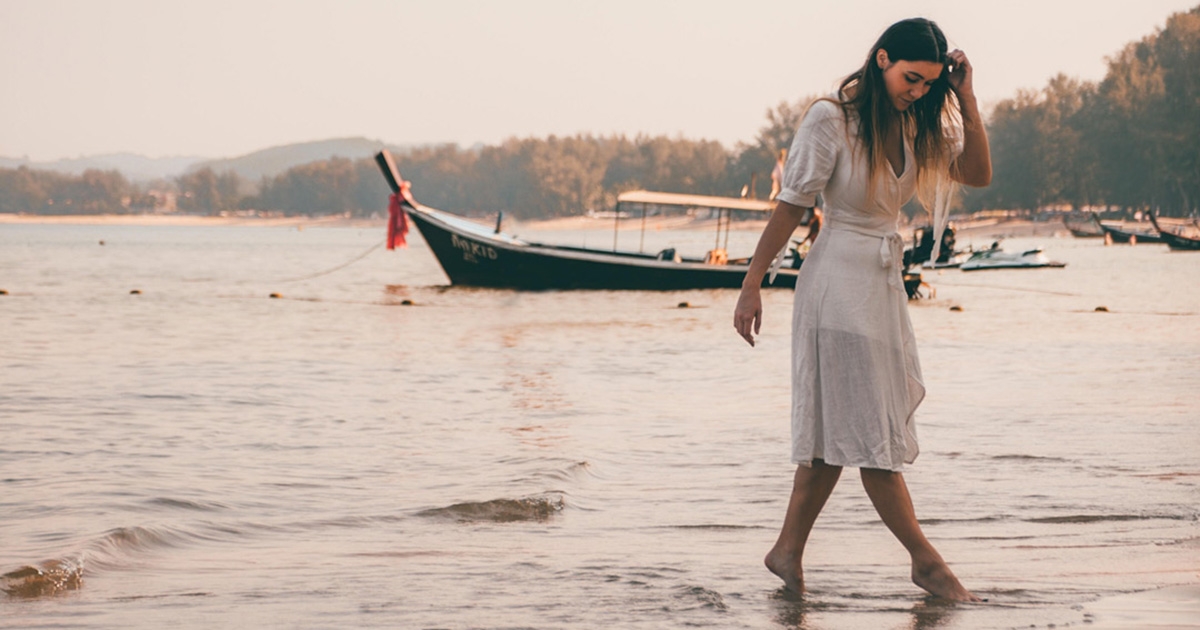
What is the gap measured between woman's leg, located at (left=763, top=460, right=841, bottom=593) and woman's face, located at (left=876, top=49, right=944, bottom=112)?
1.10 m

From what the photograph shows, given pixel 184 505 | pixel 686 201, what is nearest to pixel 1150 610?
pixel 184 505

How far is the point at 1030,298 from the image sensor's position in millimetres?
29453

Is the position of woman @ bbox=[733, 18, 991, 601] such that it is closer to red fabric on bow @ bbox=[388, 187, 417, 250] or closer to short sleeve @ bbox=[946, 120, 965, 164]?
short sleeve @ bbox=[946, 120, 965, 164]

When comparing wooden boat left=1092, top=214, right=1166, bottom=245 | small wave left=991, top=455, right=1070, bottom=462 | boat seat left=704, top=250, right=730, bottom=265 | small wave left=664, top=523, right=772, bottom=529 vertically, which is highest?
wooden boat left=1092, top=214, right=1166, bottom=245

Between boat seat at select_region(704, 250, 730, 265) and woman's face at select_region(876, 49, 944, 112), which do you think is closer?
woman's face at select_region(876, 49, 944, 112)

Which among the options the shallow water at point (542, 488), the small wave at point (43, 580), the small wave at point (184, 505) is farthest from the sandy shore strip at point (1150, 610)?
the small wave at point (184, 505)

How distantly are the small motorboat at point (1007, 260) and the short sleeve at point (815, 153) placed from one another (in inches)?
1723

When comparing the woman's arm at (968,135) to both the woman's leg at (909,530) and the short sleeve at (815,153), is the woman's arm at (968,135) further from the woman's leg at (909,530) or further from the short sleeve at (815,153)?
the woman's leg at (909,530)

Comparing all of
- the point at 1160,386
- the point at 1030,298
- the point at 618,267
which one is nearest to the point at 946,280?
the point at 1030,298

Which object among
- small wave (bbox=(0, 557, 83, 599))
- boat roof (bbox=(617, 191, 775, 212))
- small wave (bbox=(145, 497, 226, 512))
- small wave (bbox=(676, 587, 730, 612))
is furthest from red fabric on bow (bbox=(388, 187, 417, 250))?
small wave (bbox=(676, 587, 730, 612))

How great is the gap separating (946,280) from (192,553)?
3555cm

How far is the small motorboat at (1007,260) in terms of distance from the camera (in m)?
46.2

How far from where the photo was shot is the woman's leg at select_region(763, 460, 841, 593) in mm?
3879

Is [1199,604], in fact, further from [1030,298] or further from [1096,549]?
[1030,298]
